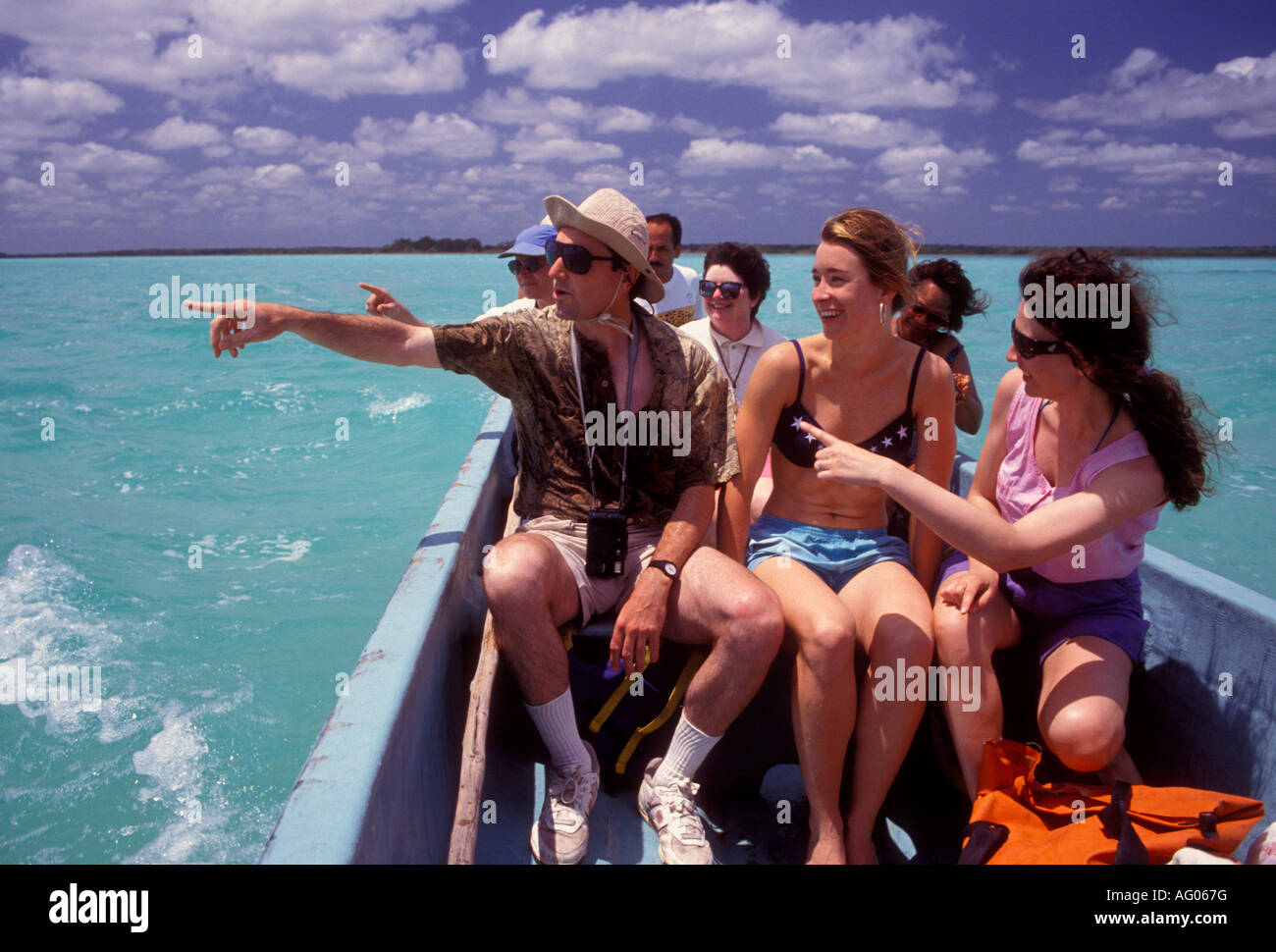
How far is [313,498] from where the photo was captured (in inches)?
380

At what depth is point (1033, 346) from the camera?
2.03 metres

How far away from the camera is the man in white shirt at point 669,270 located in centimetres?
455

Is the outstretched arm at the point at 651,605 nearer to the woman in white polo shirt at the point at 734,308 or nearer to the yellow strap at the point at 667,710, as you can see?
the yellow strap at the point at 667,710

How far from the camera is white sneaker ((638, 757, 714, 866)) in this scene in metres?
1.97

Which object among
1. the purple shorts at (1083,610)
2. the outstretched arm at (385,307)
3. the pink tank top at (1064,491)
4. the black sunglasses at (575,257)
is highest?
the black sunglasses at (575,257)

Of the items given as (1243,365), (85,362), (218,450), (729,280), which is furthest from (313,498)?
(1243,365)

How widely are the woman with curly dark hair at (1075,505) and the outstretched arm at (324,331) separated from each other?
41.8 inches

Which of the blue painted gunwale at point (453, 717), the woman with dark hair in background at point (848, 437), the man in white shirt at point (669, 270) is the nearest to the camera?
the blue painted gunwale at point (453, 717)

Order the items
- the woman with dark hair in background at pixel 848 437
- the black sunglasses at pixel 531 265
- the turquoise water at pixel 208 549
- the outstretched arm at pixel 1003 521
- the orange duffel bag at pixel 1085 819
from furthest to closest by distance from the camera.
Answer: the turquoise water at pixel 208 549, the black sunglasses at pixel 531 265, the woman with dark hair in background at pixel 848 437, the outstretched arm at pixel 1003 521, the orange duffel bag at pixel 1085 819

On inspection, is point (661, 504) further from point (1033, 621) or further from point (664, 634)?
point (1033, 621)

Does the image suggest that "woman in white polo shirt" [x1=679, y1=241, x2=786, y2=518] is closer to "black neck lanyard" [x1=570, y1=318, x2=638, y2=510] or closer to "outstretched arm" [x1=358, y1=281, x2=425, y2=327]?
"black neck lanyard" [x1=570, y1=318, x2=638, y2=510]

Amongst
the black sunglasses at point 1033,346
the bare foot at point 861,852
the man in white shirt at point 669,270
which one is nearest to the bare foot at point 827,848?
the bare foot at point 861,852

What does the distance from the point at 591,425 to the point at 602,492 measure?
0.18 meters

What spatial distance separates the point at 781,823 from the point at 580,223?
167 centimetres
